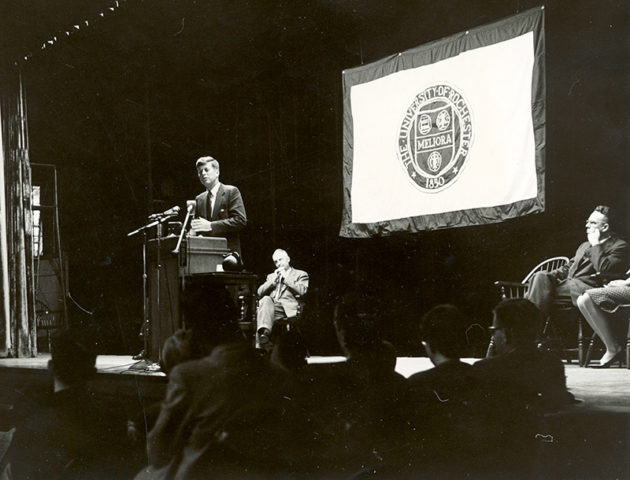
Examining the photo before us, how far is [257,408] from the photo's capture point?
316cm

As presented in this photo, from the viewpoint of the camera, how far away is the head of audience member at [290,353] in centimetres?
347

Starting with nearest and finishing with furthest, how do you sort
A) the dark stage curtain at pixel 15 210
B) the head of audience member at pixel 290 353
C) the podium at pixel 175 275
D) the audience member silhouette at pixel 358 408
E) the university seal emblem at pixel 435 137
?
the audience member silhouette at pixel 358 408 < the head of audience member at pixel 290 353 < the podium at pixel 175 275 < the university seal emblem at pixel 435 137 < the dark stage curtain at pixel 15 210

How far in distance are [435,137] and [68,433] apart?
11.3 ft

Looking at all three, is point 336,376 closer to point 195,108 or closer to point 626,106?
point 626,106

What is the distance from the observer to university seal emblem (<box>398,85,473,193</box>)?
17.2 ft

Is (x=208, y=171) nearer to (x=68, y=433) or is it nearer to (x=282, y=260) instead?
(x=282, y=260)

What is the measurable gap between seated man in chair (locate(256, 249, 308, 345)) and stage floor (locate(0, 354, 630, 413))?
1346 mm

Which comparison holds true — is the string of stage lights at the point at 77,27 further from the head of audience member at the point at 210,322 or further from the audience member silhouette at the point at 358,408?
the audience member silhouette at the point at 358,408

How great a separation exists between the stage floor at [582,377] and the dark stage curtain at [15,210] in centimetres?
101

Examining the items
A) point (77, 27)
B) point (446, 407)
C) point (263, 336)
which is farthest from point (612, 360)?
point (77, 27)

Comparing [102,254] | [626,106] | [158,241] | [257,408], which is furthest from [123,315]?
[626,106]

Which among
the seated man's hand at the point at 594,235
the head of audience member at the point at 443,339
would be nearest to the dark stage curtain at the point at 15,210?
the head of audience member at the point at 443,339

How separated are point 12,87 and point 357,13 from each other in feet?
12.2

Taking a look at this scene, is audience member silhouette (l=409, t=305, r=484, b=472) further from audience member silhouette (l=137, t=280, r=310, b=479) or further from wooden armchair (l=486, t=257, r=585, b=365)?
wooden armchair (l=486, t=257, r=585, b=365)
